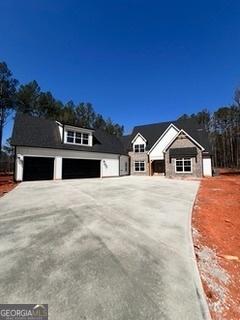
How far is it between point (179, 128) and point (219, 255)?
995 inches

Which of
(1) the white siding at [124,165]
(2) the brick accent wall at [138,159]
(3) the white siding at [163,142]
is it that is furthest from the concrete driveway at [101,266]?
(2) the brick accent wall at [138,159]

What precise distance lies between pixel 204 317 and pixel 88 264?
6.59 ft

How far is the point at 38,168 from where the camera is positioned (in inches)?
714

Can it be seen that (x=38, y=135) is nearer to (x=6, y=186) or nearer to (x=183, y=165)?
(x=6, y=186)

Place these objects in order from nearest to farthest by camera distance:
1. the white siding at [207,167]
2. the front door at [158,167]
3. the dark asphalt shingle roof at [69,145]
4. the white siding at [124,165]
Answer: the dark asphalt shingle roof at [69,145] < the white siding at [207,167] < the white siding at [124,165] < the front door at [158,167]

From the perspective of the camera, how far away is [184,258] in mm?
3824

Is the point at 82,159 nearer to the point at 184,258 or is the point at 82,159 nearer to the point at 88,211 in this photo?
the point at 88,211

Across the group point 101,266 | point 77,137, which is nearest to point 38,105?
point 77,137

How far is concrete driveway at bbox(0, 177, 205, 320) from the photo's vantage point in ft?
8.21

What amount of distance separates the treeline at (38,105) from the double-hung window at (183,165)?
24917 mm

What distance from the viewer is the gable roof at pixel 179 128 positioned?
25547mm

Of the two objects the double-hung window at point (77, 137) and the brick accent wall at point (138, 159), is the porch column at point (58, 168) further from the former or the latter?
the brick accent wall at point (138, 159)

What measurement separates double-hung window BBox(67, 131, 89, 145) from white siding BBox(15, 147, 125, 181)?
167 cm

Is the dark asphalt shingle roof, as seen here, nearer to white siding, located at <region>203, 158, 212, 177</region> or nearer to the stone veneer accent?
white siding, located at <region>203, 158, 212, 177</region>
